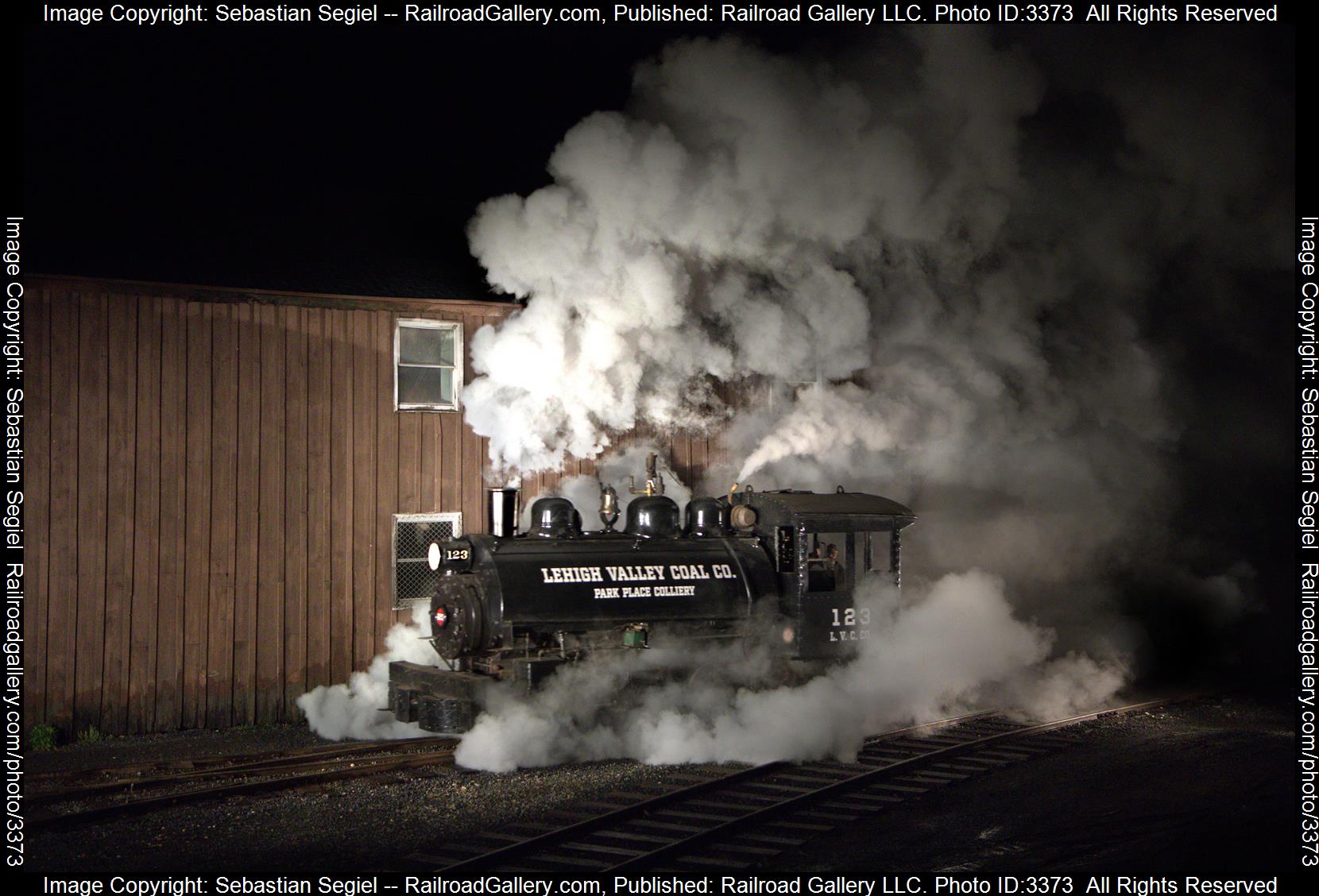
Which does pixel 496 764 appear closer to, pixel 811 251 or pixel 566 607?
pixel 566 607

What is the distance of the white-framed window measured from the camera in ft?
50.4

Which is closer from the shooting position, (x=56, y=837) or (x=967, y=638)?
(x=56, y=837)

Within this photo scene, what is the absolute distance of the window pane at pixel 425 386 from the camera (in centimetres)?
1539

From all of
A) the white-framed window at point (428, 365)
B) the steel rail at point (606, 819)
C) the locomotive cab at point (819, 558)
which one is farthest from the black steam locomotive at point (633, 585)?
the white-framed window at point (428, 365)

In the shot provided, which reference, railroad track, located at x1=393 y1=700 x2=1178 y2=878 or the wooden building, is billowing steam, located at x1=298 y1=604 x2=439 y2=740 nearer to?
the wooden building

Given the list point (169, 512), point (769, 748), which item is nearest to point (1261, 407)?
point (769, 748)

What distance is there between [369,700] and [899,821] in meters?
6.70

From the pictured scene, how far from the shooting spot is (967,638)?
1454 centimetres

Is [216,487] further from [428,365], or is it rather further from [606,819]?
[606,819]

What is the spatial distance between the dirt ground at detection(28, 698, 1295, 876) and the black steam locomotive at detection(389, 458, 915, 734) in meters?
1.11

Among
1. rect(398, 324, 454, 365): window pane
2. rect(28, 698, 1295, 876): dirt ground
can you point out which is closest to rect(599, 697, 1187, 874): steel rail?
rect(28, 698, 1295, 876): dirt ground

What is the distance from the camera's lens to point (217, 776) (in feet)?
37.2

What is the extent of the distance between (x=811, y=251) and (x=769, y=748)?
7.42m

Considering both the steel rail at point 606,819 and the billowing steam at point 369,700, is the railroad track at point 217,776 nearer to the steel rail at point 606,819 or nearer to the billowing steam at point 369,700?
the billowing steam at point 369,700
